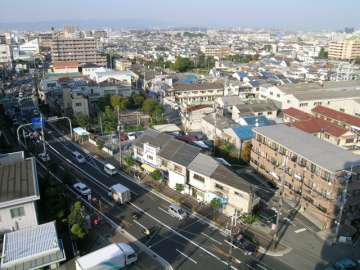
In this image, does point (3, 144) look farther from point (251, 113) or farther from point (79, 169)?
point (251, 113)

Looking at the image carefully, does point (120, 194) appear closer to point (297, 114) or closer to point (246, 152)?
point (246, 152)

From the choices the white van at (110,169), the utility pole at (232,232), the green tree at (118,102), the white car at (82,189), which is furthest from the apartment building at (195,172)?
the green tree at (118,102)

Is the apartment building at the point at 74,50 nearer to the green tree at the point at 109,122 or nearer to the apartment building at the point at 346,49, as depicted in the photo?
the green tree at the point at 109,122

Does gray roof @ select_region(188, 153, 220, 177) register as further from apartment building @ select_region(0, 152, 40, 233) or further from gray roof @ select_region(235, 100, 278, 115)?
gray roof @ select_region(235, 100, 278, 115)

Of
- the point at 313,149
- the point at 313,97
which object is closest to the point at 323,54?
the point at 313,97

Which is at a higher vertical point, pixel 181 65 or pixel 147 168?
pixel 181 65
